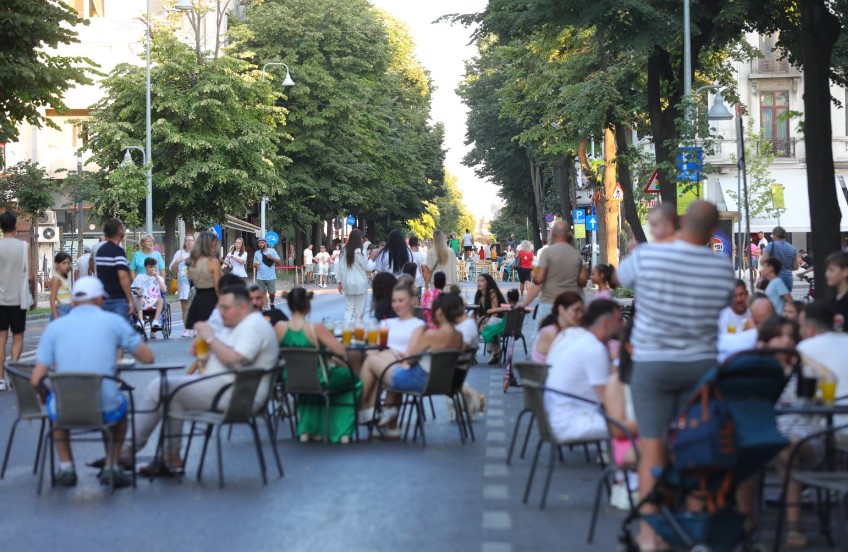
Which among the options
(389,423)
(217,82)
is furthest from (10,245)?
(217,82)

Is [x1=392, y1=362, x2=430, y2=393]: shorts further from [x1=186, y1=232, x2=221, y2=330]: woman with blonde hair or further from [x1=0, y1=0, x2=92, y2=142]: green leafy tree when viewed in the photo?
[x1=0, y1=0, x2=92, y2=142]: green leafy tree

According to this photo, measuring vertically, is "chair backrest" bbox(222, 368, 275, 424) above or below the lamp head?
below

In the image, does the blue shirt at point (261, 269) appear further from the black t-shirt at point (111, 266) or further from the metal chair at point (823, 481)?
the metal chair at point (823, 481)

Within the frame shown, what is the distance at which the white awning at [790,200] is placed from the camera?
63.3m

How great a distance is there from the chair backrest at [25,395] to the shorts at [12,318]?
7594mm

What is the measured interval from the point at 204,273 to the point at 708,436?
1365 cm

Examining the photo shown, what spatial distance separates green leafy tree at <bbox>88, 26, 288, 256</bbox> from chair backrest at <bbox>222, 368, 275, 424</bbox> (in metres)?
46.7

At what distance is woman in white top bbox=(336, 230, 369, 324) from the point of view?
23.3m

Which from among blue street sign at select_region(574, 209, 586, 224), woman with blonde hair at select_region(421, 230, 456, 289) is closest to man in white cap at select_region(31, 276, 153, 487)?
woman with blonde hair at select_region(421, 230, 456, 289)

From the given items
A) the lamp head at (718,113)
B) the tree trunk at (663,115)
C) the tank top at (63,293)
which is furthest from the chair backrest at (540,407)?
the lamp head at (718,113)

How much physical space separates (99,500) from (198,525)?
4.28 feet

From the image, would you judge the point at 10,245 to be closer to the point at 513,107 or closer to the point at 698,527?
the point at 698,527

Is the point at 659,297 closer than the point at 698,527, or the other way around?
the point at 698,527

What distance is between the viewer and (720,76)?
39531 millimetres
